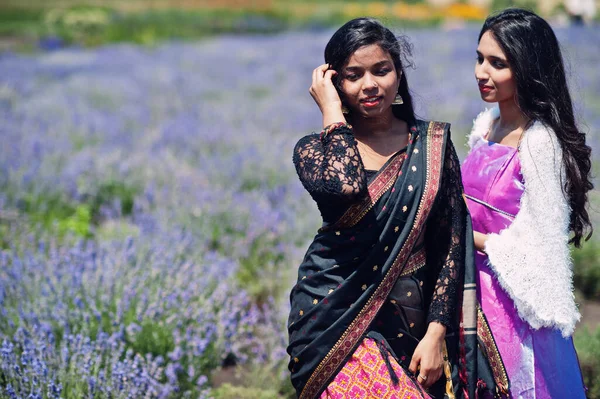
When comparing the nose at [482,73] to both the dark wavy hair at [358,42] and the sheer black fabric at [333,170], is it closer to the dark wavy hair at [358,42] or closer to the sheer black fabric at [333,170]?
the dark wavy hair at [358,42]

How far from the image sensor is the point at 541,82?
2.35 metres

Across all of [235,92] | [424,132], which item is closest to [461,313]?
[424,132]

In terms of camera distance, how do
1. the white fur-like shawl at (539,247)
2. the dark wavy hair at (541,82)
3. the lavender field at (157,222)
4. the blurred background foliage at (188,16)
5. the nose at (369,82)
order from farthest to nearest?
1. the blurred background foliage at (188,16)
2. the lavender field at (157,222)
3. the dark wavy hair at (541,82)
4. the white fur-like shawl at (539,247)
5. the nose at (369,82)

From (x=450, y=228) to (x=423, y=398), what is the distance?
0.52 m

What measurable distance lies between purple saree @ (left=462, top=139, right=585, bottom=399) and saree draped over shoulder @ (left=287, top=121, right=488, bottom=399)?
6.9 inches

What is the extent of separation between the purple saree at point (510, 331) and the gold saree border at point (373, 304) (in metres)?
0.38

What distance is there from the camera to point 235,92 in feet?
32.6

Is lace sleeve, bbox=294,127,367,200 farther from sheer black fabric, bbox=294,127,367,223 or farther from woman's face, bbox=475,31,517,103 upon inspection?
woman's face, bbox=475,31,517,103

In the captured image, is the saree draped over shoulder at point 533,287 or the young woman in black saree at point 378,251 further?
the saree draped over shoulder at point 533,287

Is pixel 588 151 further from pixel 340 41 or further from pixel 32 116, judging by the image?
pixel 32 116

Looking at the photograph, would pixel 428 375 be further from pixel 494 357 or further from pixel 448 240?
pixel 448 240

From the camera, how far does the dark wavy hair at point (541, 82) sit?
235cm

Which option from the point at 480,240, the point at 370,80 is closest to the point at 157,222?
the point at 480,240

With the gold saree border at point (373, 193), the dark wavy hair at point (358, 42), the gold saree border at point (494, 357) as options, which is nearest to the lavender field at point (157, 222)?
the dark wavy hair at point (358, 42)
